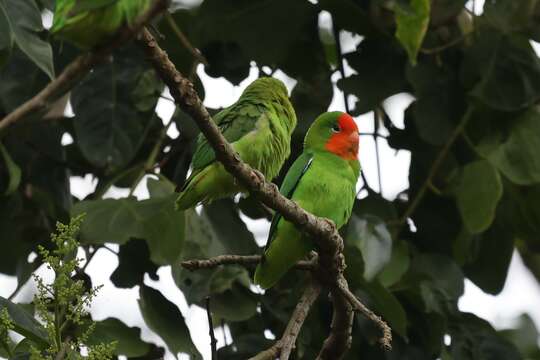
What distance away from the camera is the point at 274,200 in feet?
7.98

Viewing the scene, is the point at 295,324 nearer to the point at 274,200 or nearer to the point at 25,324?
the point at 274,200

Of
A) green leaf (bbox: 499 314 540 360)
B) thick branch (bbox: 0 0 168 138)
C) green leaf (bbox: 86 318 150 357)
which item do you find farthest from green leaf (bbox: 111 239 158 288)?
thick branch (bbox: 0 0 168 138)

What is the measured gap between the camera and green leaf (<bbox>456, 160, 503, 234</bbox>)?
12.1 ft

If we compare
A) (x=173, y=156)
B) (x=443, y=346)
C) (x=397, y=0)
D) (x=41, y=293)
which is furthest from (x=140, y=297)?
(x=41, y=293)

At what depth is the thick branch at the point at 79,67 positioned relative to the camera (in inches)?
63.6

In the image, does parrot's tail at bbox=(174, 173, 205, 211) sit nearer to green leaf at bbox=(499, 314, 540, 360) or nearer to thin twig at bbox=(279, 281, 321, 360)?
thin twig at bbox=(279, 281, 321, 360)

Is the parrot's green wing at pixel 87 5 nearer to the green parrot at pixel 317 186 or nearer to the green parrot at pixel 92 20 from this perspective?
the green parrot at pixel 92 20

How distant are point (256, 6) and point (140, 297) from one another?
1.13 m

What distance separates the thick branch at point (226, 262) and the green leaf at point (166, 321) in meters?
0.74

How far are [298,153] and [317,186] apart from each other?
2.96 feet

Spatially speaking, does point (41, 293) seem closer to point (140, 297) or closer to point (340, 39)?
point (140, 297)

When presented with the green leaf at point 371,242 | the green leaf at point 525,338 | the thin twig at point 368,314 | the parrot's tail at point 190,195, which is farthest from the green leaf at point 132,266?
the green leaf at point 525,338

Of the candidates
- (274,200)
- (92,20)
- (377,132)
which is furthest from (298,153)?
(92,20)

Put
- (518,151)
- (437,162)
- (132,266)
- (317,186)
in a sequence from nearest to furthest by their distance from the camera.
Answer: (317,186) → (132,266) → (518,151) → (437,162)
